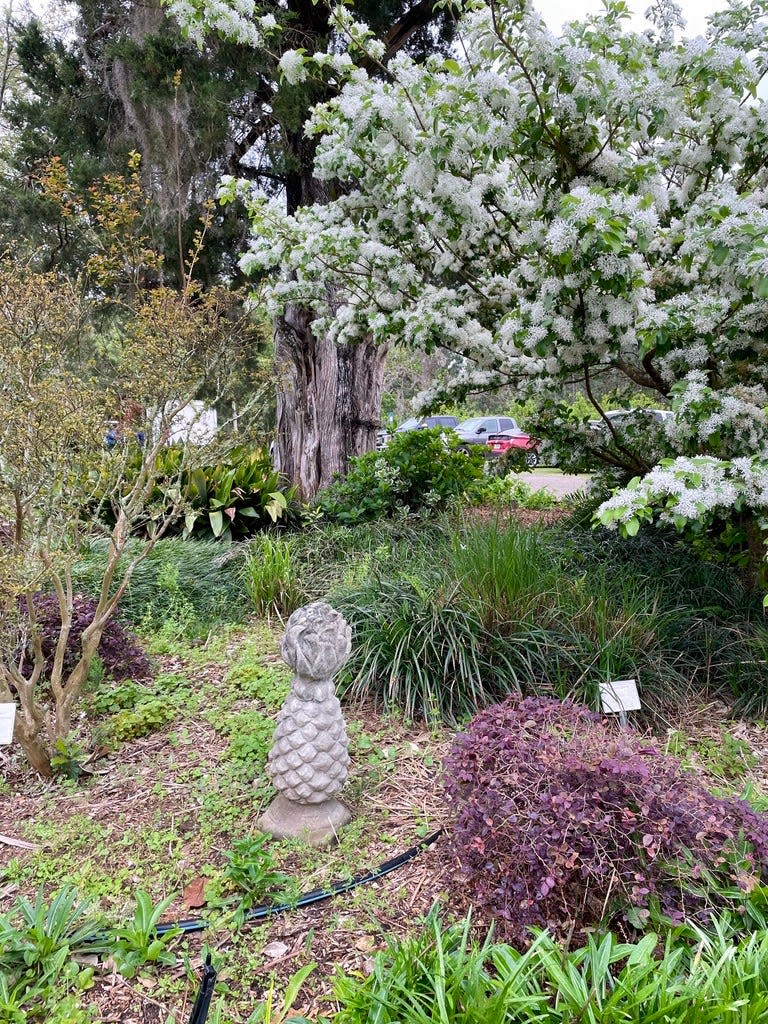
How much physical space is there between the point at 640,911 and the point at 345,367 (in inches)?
219

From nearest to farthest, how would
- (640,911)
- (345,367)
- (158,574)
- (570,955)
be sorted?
1. (570,955)
2. (640,911)
3. (158,574)
4. (345,367)

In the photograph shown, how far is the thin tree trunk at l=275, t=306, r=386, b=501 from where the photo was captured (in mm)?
6387

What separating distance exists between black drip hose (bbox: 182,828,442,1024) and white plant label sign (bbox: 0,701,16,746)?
0.95 m

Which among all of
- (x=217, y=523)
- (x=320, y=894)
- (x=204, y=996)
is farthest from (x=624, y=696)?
(x=217, y=523)

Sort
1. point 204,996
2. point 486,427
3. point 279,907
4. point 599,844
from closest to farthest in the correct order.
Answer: point 204,996 → point 599,844 → point 279,907 → point 486,427

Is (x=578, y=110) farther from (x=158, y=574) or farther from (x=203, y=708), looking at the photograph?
(x=158, y=574)

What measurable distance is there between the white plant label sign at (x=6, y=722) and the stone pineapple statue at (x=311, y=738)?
96 cm

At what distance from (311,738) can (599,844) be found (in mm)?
927

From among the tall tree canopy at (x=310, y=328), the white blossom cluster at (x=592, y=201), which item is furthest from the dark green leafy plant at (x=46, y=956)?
the tall tree canopy at (x=310, y=328)

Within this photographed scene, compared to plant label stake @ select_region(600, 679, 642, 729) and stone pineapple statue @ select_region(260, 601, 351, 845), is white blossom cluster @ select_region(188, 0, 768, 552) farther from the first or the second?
stone pineapple statue @ select_region(260, 601, 351, 845)

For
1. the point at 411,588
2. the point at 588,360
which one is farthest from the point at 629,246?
the point at 411,588

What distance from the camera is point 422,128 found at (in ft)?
9.26

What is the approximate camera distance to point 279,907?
1817 millimetres

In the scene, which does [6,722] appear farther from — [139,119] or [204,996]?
[139,119]
